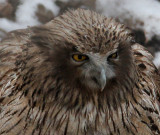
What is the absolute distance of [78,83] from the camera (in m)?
2.18

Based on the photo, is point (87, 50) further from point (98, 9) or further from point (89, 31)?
point (98, 9)

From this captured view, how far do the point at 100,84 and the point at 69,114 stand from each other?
17.4 inches

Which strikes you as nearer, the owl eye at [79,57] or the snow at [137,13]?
the owl eye at [79,57]

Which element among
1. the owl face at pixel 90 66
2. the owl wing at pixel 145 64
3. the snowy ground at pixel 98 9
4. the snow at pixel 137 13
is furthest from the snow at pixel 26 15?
the owl face at pixel 90 66

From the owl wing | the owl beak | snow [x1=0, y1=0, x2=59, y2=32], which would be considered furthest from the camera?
snow [x1=0, y1=0, x2=59, y2=32]

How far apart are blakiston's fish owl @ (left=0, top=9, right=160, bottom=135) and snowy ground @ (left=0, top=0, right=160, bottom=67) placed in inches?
75.7

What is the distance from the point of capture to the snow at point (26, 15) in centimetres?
459

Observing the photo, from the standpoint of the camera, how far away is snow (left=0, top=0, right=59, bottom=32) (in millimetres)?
4594

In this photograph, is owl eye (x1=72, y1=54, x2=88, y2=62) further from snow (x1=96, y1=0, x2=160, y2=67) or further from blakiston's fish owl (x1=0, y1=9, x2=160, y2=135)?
snow (x1=96, y1=0, x2=160, y2=67)

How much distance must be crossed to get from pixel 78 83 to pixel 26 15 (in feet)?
9.13

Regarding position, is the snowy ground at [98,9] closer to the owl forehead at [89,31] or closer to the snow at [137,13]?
the snow at [137,13]

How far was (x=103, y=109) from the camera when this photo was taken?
238 cm

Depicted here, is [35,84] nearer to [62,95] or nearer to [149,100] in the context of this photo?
[62,95]

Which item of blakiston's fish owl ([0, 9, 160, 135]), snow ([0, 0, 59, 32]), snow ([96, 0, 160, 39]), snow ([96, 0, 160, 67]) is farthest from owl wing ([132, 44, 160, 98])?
snow ([0, 0, 59, 32])
